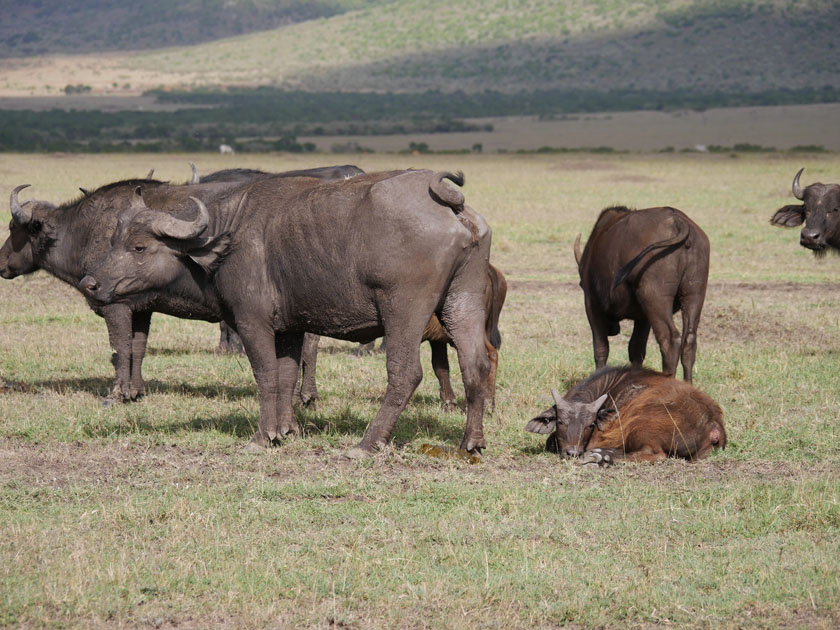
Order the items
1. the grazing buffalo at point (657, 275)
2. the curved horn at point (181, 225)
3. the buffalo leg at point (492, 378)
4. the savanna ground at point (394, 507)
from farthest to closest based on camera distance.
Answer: the grazing buffalo at point (657, 275) → the buffalo leg at point (492, 378) → the curved horn at point (181, 225) → the savanna ground at point (394, 507)

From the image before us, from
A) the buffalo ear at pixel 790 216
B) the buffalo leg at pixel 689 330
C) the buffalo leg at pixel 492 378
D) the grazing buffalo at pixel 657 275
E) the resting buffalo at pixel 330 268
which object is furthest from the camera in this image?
the buffalo ear at pixel 790 216

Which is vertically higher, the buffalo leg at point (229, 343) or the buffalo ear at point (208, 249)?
the buffalo ear at point (208, 249)

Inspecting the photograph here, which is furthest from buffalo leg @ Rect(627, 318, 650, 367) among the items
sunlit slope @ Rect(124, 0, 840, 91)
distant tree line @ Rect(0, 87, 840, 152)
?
sunlit slope @ Rect(124, 0, 840, 91)

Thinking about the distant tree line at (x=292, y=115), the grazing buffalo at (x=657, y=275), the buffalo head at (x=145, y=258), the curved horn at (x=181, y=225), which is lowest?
the distant tree line at (x=292, y=115)

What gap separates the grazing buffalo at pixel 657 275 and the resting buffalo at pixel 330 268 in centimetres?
241

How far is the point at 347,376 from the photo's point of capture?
11.8m

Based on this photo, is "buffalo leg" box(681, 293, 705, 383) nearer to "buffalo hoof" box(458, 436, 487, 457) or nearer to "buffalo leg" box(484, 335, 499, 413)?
"buffalo leg" box(484, 335, 499, 413)

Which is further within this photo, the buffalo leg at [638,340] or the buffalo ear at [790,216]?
the buffalo ear at [790,216]

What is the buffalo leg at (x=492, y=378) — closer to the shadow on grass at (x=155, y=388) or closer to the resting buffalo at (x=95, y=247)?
the resting buffalo at (x=95, y=247)

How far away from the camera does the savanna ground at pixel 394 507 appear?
224 inches

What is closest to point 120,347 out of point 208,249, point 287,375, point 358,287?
point 287,375

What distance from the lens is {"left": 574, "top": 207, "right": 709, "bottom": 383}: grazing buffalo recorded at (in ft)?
33.9

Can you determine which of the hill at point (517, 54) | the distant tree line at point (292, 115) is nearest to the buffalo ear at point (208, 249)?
the distant tree line at point (292, 115)

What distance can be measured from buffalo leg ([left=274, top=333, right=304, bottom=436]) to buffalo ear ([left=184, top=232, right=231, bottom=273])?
804 millimetres
